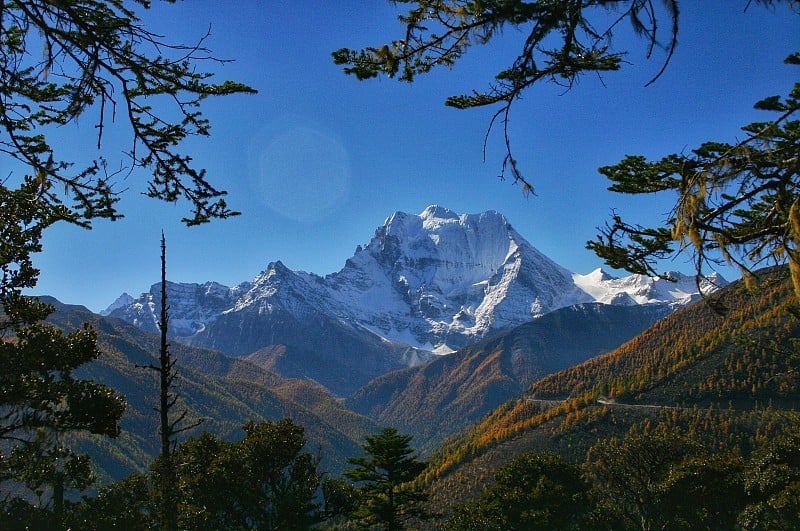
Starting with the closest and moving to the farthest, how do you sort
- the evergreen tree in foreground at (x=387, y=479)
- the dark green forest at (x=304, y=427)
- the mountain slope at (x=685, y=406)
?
the dark green forest at (x=304, y=427), the evergreen tree in foreground at (x=387, y=479), the mountain slope at (x=685, y=406)

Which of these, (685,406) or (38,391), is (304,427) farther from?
(685,406)

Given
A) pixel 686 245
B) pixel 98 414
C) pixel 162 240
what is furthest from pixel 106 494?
pixel 686 245

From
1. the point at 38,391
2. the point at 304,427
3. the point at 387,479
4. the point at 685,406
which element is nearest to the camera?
the point at 38,391

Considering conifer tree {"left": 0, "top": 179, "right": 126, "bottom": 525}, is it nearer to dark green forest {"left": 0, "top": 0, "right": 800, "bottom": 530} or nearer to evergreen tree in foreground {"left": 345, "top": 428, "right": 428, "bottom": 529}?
dark green forest {"left": 0, "top": 0, "right": 800, "bottom": 530}

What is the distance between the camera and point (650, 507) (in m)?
42.0

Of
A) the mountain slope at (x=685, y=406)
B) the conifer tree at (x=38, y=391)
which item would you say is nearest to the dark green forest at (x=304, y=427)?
the conifer tree at (x=38, y=391)

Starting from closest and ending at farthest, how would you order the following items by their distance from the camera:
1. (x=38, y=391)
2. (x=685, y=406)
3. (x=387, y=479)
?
(x=38, y=391) < (x=387, y=479) < (x=685, y=406)

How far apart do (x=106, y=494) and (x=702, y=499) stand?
33.9 m

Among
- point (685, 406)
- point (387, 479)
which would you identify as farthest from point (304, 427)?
point (685, 406)

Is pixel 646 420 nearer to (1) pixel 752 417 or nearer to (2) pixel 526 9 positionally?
(1) pixel 752 417

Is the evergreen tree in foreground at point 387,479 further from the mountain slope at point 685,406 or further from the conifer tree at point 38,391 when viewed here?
the mountain slope at point 685,406

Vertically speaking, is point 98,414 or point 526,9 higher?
point 526,9

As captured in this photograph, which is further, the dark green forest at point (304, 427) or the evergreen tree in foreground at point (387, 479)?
the evergreen tree in foreground at point (387, 479)

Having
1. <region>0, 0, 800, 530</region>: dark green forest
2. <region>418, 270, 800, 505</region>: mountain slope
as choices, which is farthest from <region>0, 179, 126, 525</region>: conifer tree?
<region>418, 270, 800, 505</region>: mountain slope
